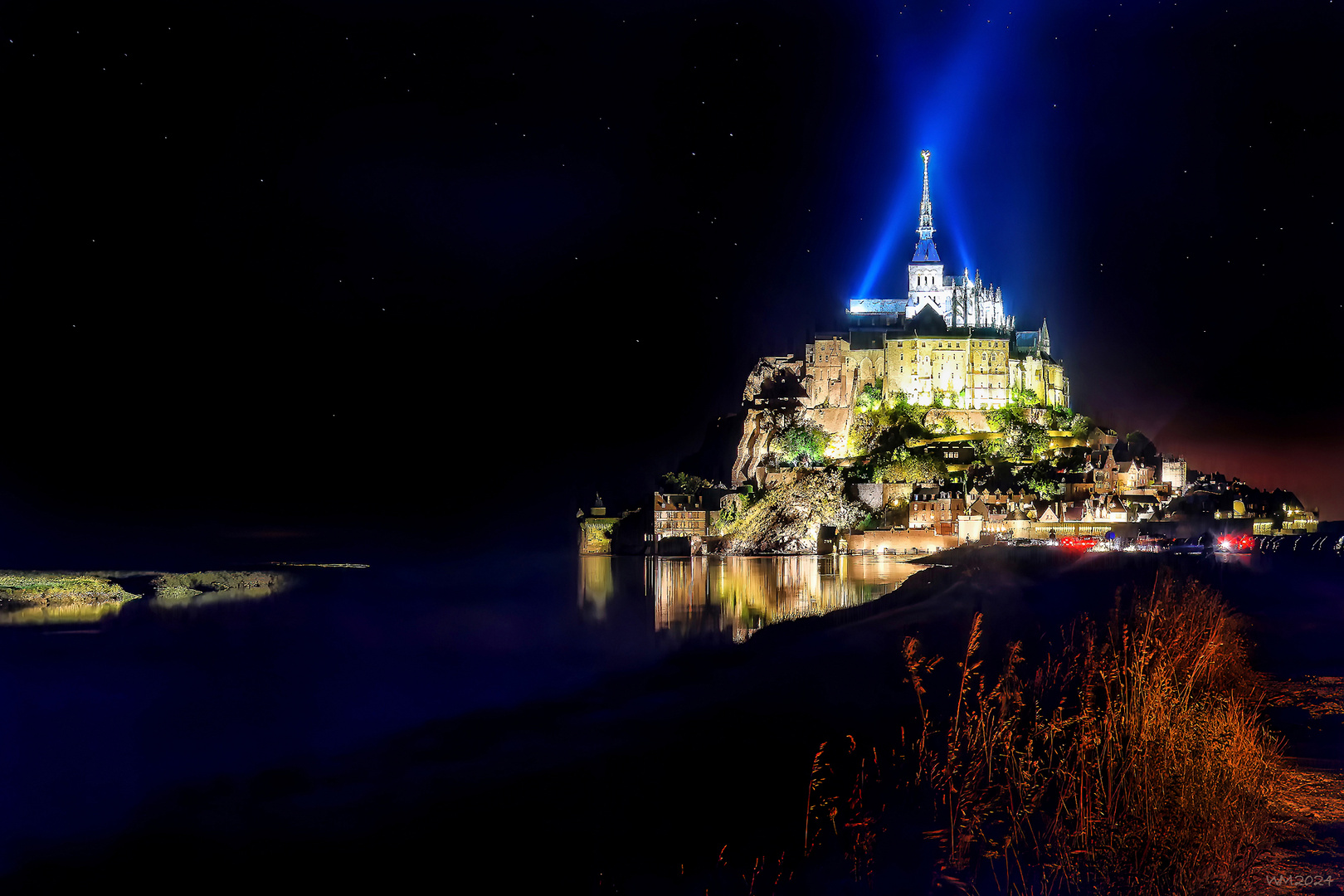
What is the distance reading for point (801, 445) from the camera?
87500mm

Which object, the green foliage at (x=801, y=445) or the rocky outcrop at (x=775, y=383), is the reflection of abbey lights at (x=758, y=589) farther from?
the rocky outcrop at (x=775, y=383)

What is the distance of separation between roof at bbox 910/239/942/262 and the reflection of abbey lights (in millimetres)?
37775

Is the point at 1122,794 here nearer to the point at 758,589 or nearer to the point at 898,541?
the point at 758,589

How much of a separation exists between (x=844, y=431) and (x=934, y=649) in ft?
224

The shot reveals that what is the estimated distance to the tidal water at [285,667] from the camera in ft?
65.9

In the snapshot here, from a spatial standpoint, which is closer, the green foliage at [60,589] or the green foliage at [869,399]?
the green foliage at [60,589]

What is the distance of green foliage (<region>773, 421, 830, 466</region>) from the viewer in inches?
3435

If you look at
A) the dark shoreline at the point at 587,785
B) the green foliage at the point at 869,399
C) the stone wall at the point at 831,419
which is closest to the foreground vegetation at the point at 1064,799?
the dark shoreline at the point at 587,785

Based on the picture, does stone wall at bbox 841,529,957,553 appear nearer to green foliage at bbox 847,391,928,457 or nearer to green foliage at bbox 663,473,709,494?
green foliage at bbox 847,391,928,457

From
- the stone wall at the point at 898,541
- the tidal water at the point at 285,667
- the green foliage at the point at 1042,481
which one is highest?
the green foliage at the point at 1042,481

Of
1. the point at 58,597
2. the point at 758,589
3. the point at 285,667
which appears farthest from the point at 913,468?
the point at 285,667

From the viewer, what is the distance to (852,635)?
2488 centimetres

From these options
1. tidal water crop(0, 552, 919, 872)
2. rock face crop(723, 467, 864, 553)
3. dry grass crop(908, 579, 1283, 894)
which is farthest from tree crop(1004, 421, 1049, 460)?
dry grass crop(908, 579, 1283, 894)

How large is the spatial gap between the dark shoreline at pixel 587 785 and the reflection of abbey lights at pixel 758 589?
12.4m
